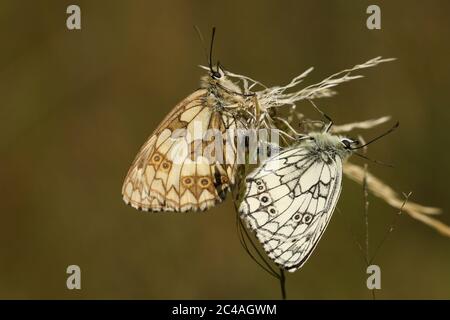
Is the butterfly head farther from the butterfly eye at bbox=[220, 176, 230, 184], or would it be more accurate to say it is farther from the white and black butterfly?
the butterfly eye at bbox=[220, 176, 230, 184]

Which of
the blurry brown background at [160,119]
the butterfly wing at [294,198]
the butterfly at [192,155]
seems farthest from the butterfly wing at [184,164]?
the blurry brown background at [160,119]

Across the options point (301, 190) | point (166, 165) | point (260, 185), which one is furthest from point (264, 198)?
point (166, 165)

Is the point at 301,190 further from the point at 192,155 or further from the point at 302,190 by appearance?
the point at 192,155

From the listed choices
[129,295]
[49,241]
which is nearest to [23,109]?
[49,241]

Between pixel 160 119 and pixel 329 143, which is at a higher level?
pixel 160 119

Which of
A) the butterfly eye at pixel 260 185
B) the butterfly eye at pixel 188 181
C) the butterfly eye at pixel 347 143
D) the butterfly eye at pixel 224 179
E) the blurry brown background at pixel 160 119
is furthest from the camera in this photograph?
the blurry brown background at pixel 160 119

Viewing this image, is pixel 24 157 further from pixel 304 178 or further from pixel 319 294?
pixel 304 178

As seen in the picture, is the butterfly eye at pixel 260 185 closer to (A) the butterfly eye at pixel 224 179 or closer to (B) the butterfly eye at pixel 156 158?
(A) the butterfly eye at pixel 224 179
